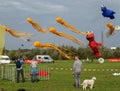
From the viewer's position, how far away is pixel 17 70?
97.5 feet

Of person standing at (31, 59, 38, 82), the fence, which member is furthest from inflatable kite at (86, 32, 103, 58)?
the fence

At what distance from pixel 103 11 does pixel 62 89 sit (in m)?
5.18

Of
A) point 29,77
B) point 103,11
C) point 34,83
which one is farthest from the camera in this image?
point 29,77

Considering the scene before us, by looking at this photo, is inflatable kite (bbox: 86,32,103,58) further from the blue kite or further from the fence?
the fence

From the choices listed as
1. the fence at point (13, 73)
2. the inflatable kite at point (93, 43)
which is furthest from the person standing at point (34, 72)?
the inflatable kite at point (93, 43)

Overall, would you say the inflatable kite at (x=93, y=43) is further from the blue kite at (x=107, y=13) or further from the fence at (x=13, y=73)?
the fence at (x=13, y=73)

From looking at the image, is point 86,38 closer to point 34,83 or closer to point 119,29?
point 119,29

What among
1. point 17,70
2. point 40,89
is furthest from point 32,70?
point 40,89

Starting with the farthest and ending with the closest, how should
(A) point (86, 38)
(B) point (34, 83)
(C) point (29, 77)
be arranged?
(C) point (29, 77)
(B) point (34, 83)
(A) point (86, 38)

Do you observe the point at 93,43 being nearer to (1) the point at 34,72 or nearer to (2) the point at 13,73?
(1) the point at 34,72

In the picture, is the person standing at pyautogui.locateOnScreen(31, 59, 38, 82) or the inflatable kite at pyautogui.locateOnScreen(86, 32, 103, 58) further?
the person standing at pyautogui.locateOnScreen(31, 59, 38, 82)

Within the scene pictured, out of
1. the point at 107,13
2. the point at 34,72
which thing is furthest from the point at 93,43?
the point at 34,72

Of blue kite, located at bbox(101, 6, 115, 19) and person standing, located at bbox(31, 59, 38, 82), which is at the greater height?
blue kite, located at bbox(101, 6, 115, 19)

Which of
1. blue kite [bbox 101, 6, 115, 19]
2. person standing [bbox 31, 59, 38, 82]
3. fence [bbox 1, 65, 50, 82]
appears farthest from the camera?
fence [bbox 1, 65, 50, 82]
